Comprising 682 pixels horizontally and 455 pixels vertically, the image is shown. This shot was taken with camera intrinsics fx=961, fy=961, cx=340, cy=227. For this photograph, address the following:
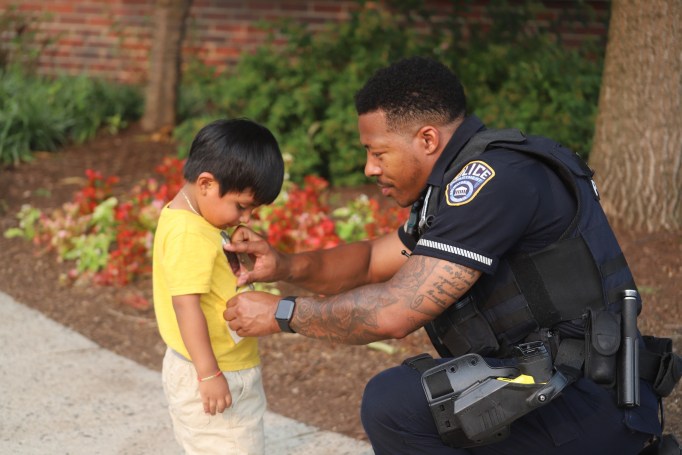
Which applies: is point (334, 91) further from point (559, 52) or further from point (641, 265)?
point (641, 265)

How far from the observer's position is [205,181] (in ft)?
9.31

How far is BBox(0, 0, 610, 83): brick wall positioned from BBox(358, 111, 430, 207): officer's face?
5.48 meters

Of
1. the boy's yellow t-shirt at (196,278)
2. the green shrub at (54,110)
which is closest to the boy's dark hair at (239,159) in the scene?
the boy's yellow t-shirt at (196,278)

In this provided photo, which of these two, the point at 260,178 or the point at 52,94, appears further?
the point at 52,94

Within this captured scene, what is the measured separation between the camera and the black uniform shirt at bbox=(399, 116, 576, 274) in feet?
8.61

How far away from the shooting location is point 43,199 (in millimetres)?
6594

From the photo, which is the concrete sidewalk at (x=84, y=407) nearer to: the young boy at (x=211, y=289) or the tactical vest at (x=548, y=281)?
the young boy at (x=211, y=289)

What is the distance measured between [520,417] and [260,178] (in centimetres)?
101

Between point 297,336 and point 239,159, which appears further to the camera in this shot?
point 297,336

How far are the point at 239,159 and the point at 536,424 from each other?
1.15 m

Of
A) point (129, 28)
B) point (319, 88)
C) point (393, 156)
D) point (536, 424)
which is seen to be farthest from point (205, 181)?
point (129, 28)

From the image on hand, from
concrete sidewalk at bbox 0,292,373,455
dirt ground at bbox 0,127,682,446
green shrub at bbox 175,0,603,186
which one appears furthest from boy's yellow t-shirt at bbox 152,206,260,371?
green shrub at bbox 175,0,603,186

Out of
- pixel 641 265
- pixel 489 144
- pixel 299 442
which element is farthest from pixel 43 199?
pixel 489 144

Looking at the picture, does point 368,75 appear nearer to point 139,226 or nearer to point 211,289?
point 139,226
